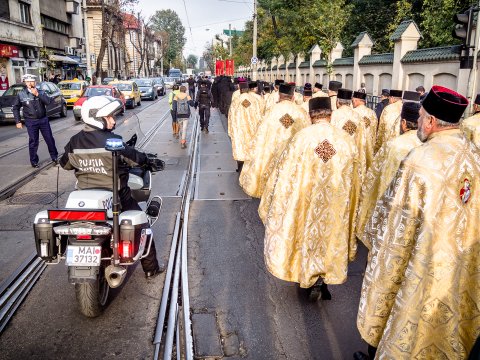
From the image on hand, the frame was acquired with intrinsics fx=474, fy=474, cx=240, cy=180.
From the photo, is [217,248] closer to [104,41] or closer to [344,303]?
[344,303]

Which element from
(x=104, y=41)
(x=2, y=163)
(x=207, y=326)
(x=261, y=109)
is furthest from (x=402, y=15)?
(x=104, y=41)

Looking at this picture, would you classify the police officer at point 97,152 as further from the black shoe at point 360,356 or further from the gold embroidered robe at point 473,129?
the gold embroidered robe at point 473,129

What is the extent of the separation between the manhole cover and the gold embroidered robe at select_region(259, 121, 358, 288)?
483cm

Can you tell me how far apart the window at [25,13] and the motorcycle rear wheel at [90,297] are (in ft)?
113

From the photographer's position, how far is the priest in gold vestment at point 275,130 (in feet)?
20.8

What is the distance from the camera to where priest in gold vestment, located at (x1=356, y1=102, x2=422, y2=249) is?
4.30 metres

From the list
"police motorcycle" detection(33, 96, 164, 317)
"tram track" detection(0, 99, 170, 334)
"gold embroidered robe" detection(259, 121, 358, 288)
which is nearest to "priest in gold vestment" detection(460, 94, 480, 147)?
"gold embroidered robe" detection(259, 121, 358, 288)

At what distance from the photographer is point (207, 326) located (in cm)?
408

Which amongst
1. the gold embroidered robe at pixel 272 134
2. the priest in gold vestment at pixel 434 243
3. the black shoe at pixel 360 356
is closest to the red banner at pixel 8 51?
the gold embroidered robe at pixel 272 134

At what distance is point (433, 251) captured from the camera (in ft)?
8.69

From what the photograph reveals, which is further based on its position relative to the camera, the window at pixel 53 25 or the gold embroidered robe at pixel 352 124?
the window at pixel 53 25

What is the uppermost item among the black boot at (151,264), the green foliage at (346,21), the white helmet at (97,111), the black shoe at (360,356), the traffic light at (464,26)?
the green foliage at (346,21)

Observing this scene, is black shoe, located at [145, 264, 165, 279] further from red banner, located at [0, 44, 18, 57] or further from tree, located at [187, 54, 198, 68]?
tree, located at [187, 54, 198, 68]

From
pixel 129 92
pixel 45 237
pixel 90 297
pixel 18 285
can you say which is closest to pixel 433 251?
pixel 90 297
